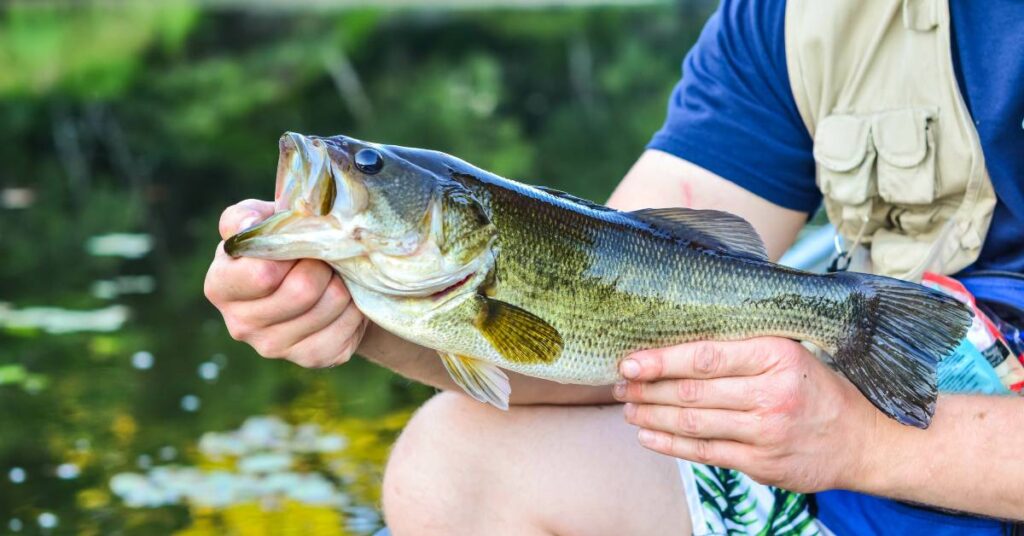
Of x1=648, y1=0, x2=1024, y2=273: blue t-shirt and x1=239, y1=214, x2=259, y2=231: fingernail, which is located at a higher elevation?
x1=239, y1=214, x2=259, y2=231: fingernail

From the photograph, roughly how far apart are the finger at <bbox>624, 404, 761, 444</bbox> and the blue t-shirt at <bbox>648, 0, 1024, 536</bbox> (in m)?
0.47

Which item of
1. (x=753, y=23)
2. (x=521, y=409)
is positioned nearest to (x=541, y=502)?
(x=521, y=409)

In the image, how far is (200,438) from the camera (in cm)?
445

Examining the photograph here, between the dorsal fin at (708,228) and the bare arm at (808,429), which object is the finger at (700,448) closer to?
the bare arm at (808,429)

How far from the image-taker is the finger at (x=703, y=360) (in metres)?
2.05

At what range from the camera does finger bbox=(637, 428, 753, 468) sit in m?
2.12

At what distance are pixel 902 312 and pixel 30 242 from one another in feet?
22.0

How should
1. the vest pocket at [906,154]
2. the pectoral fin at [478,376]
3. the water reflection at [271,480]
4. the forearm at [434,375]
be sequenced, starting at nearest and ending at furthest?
1. the pectoral fin at [478,376]
2. the forearm at [434,375]
3. the vest pocket at [906,154]
4. the water reflection at [271,480]

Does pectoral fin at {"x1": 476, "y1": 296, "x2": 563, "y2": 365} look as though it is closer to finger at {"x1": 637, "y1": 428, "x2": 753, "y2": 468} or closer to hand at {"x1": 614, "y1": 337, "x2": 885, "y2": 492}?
hand at {"x1": 614, "y1": 337, "x2": 885, "y2": 492}

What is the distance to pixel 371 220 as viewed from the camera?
6.30 feet

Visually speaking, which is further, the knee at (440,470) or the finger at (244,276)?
the knee at (440,470)

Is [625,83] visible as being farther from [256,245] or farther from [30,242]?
[256,245]

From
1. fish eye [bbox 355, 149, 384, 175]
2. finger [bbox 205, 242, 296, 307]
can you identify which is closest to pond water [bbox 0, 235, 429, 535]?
finger [bbox 205, 242, 296, 307]

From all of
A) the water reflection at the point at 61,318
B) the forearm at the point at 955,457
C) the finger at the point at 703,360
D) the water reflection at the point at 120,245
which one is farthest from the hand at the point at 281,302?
the water reflection at the point at 120,245
